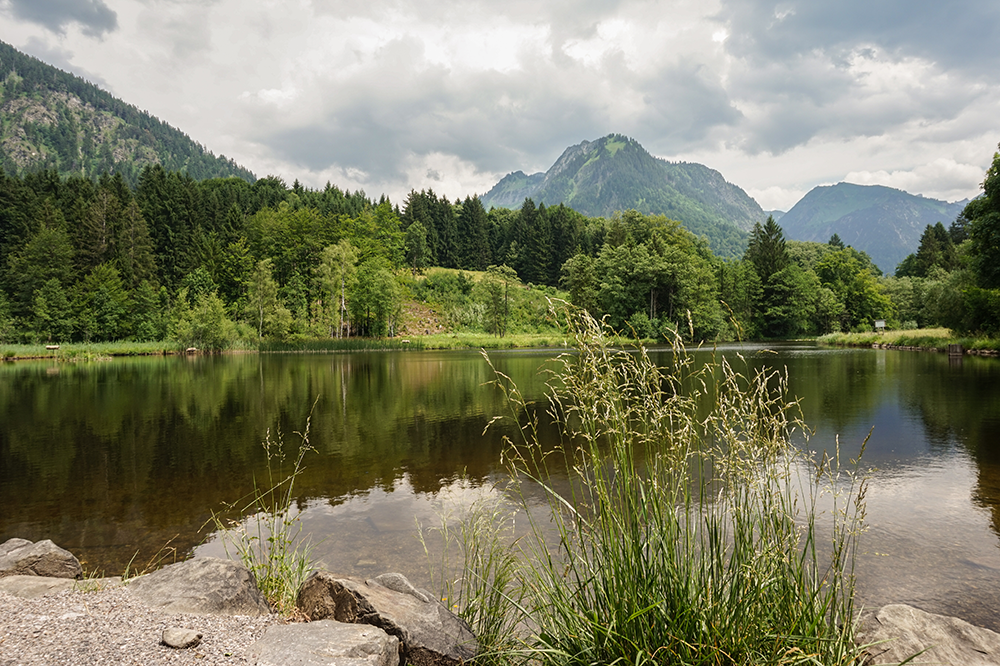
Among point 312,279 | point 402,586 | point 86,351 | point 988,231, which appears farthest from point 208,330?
point 988,231

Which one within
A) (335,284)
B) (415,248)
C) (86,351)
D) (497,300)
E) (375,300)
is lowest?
(86,351)

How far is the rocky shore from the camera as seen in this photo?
295 centimetres

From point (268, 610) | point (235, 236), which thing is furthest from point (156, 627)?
point (235, 236)

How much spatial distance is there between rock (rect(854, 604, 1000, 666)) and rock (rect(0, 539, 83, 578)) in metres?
6.76

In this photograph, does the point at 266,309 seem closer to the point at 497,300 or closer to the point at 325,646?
the point at 497,300

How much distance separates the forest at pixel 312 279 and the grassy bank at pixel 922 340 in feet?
4.87

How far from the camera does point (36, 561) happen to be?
4758mm

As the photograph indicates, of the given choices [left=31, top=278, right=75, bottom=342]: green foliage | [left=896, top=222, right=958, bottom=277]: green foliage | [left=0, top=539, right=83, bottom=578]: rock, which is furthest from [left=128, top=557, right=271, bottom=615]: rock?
[left=896, top=222, right=958, bottom=277]: green foliage

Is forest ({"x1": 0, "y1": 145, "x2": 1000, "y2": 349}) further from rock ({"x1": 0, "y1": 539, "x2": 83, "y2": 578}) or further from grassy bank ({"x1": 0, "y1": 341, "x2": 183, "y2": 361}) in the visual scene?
rock ({"x1": 0, "y1": 539, "x2": 83, "y2": 578})

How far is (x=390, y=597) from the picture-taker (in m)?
3.93

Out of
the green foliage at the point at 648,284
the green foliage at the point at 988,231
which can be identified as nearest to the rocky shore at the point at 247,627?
the green foliage at the point at 988,231

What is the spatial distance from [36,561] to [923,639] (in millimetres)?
7372

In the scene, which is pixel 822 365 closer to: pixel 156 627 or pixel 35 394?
pixel 156 627

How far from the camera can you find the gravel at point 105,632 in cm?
284
